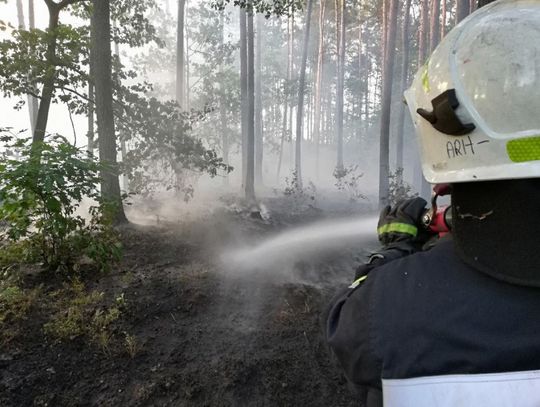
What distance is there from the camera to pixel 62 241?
4281 millimetres

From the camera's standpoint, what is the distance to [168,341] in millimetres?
3580

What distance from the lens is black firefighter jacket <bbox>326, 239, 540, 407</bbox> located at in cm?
95

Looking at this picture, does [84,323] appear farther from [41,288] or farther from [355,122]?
[355,122]

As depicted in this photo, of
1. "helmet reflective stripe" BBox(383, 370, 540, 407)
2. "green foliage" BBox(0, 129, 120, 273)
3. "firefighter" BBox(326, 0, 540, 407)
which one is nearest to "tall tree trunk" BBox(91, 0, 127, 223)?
"green foliage" BBox(0, 129, 120, 273)

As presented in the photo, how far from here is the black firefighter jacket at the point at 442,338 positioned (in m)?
0.95

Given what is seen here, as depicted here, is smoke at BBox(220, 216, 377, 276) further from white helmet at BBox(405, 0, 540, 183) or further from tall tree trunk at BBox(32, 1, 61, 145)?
tall tree trunk at BBox(32, 1, 61, 145)

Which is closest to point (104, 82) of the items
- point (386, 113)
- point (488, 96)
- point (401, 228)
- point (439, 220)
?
point (401, 228)

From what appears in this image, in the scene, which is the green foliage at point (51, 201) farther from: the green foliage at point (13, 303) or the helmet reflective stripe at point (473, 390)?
the helmet reflective stripe at point (473, 390)

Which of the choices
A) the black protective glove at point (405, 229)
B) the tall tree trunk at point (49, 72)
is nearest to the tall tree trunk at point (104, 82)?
the tall tree trunk at point (49, 72)

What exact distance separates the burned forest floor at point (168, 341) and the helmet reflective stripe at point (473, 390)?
230 centimetres

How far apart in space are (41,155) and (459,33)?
414 centimetres

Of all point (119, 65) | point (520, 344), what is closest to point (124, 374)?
point (520, 344)

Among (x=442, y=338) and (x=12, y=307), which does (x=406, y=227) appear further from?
(x=12, y=307)

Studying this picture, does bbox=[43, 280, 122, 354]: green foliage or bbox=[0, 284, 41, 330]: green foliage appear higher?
bbox=[0, 284, 41, 330]: green foliage
